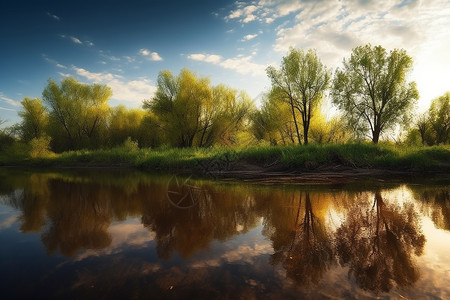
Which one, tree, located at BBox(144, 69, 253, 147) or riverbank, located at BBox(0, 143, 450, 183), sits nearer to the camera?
riverbank, located at BBox(0, 143, 450, 183)

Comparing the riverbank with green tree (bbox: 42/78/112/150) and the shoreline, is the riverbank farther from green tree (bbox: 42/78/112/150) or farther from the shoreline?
green tree (bbox: 42/78/112/150)

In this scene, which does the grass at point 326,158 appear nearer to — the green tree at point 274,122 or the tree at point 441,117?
the green tree at point 274,122

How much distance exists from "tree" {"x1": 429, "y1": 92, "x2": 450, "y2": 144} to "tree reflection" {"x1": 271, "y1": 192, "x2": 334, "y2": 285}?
132 ft

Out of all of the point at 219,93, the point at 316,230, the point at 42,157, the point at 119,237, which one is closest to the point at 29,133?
the point at 42,157

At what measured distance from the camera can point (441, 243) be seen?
3225mm

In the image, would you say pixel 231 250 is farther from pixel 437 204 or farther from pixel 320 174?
pixel 320 174

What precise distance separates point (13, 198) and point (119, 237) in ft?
19.2

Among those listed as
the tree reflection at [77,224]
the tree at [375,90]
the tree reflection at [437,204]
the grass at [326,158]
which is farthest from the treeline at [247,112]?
the tree reflection at [77,224]

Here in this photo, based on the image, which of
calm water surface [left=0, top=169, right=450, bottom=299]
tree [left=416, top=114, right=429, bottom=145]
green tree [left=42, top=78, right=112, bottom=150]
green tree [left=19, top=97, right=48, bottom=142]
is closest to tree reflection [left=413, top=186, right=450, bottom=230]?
calm water surface [left=0, top=169, right=450, bottom=299]

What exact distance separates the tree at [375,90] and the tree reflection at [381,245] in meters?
18.5

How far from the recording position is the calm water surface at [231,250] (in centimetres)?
218

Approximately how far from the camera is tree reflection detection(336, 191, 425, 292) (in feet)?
7.68

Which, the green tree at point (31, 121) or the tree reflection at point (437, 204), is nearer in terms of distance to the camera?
the tree reflection at point (437, 204)

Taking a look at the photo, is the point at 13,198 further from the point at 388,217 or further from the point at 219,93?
the point at 219,93
